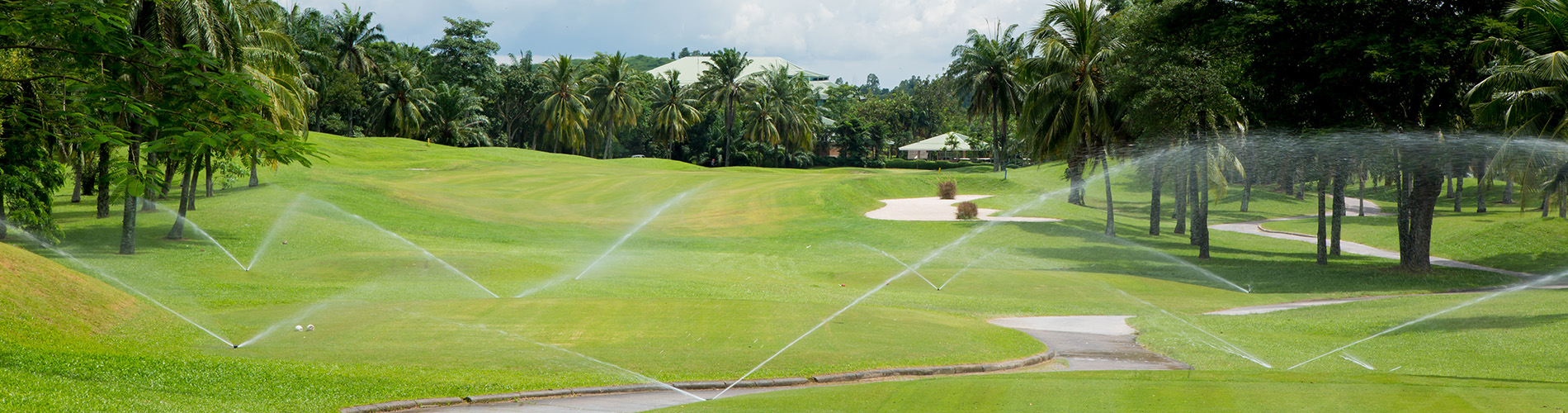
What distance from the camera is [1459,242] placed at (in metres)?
43.6

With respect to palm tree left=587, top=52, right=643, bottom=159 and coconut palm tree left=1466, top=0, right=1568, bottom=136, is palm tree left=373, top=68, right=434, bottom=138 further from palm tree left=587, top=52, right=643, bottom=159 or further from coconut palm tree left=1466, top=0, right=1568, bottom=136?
coconut palm tree left=1466, top=0, right=1568, bottom=136

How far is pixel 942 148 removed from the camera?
4272 inches

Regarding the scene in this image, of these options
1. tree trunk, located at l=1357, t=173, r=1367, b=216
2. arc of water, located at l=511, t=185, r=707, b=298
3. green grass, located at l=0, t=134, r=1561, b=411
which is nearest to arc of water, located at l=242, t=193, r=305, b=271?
green grass, located at l=0, t=134, r=1561, b=411

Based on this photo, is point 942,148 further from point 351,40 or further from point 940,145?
point 351,40

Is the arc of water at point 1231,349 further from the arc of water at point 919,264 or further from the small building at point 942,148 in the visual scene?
the small building at point 942,148

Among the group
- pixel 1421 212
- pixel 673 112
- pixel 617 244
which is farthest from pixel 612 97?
pixel 1421 212

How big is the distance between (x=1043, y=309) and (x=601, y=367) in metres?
13.3

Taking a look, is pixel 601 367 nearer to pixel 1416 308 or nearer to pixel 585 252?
pixel 1416 308

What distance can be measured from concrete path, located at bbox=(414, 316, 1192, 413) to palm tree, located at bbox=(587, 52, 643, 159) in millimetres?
76151

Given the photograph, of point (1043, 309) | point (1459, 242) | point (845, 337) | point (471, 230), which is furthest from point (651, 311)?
point (1459, 242)

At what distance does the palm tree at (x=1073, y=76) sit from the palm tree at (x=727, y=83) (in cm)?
5437

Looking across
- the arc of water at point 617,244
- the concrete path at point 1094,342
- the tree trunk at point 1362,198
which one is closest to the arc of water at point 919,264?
the concrete path at point 1094,342

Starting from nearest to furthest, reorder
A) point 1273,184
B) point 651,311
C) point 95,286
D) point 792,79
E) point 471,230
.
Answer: point 95,286 → point 651,311 → point 471,230 → point 1273,184 → point 792,79

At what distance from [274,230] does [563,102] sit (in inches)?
2233
